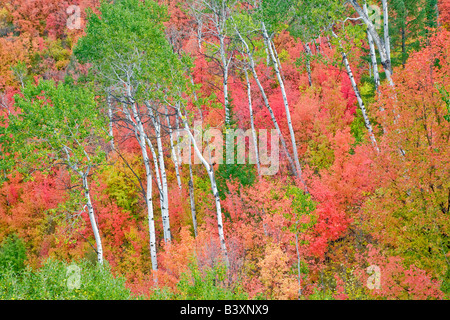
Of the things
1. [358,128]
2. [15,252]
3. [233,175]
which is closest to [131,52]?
[233,175]

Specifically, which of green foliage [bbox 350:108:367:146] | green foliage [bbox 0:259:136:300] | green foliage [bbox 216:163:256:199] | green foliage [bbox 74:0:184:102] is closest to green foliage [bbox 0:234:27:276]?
green foliage [bbox 74:0:184:102]

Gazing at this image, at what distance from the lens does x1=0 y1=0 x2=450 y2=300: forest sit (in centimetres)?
1216

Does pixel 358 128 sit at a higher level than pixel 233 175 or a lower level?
higher

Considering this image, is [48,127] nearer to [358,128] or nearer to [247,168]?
[247,168]

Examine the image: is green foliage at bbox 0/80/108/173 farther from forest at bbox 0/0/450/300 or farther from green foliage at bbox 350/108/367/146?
green foliage at bbox 350/108/367/146

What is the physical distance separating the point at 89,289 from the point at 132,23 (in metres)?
13.7

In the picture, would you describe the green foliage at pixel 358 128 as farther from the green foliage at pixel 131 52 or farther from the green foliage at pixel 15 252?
the green foliage at pixel 15 252

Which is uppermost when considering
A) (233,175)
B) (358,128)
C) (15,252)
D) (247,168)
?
(358,128)

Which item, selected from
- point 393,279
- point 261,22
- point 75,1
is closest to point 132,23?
point 261,22

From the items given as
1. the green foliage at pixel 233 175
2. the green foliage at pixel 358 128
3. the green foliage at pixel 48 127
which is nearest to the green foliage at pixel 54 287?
the green foliage at pixel 48 127

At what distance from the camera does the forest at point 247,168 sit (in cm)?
1216

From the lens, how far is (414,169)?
467 inches

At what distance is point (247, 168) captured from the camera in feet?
77.1

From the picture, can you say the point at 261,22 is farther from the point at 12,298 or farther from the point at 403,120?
the point at 12,298
